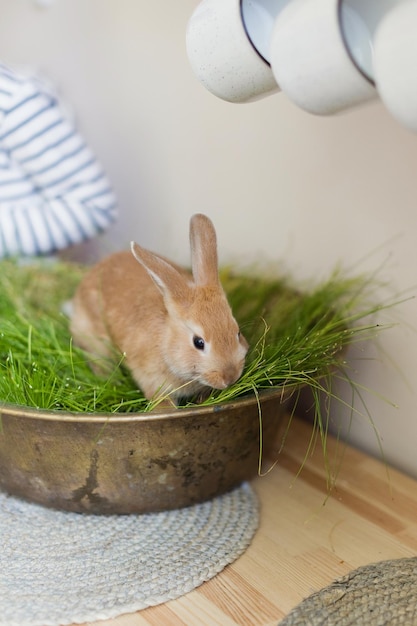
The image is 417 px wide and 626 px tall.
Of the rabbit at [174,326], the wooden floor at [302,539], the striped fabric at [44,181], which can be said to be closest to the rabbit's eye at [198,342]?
the rabbit at [174,326]

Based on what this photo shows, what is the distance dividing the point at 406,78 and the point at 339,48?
0.22 feet

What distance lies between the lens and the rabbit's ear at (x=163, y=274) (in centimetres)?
80

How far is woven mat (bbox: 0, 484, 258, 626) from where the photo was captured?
70cm

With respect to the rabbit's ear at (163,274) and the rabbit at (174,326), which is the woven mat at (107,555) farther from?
the rabbit's ear at (163,274)

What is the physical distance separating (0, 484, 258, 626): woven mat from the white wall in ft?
0.96

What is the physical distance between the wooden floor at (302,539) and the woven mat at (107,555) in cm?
2

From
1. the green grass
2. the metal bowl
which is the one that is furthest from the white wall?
the metal bowl

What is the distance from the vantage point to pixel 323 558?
0.77m

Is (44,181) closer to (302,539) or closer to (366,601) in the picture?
(302,539)

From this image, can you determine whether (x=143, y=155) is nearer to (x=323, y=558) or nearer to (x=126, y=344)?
(x=126, y=344)

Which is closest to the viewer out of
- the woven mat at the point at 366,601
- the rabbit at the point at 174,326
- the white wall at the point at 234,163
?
the woven mat at the point at 366,601

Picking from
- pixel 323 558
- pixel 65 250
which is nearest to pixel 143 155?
pixel 65 250

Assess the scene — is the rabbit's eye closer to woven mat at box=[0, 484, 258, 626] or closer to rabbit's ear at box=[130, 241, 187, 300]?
rabbit's ear at box=[130, 241, 187, 300]

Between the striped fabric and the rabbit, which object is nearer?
the rabbit
